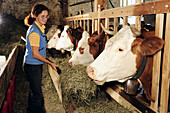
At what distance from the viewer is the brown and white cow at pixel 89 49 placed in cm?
266

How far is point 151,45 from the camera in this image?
144cm

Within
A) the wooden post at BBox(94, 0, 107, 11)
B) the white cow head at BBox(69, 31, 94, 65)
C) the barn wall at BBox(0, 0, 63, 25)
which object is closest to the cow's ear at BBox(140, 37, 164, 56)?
the white cow head at BBox(69, 31, 94, 65)

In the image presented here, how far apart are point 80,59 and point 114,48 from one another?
1343mm

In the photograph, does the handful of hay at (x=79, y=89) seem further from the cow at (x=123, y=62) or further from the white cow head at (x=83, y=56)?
the cow at (x=123, y=62)

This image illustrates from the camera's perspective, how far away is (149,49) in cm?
147

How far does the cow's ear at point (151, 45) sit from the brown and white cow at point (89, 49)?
3.84ft

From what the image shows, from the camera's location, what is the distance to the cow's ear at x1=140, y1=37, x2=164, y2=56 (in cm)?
139

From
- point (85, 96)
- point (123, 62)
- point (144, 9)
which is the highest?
point (144, 9)

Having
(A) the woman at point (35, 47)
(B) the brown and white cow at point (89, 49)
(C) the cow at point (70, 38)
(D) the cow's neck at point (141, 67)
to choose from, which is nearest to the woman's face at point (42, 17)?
(A) the woman at point (35, 47)

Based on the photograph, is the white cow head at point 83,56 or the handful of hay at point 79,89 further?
the white cow head at point 83,56

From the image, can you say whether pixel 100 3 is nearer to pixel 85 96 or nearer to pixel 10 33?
pixel 85 96

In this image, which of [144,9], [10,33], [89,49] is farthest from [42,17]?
[10,33]

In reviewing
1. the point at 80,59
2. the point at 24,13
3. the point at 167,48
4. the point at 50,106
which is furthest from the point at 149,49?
the point at 24,13

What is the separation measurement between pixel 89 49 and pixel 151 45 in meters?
1.56
